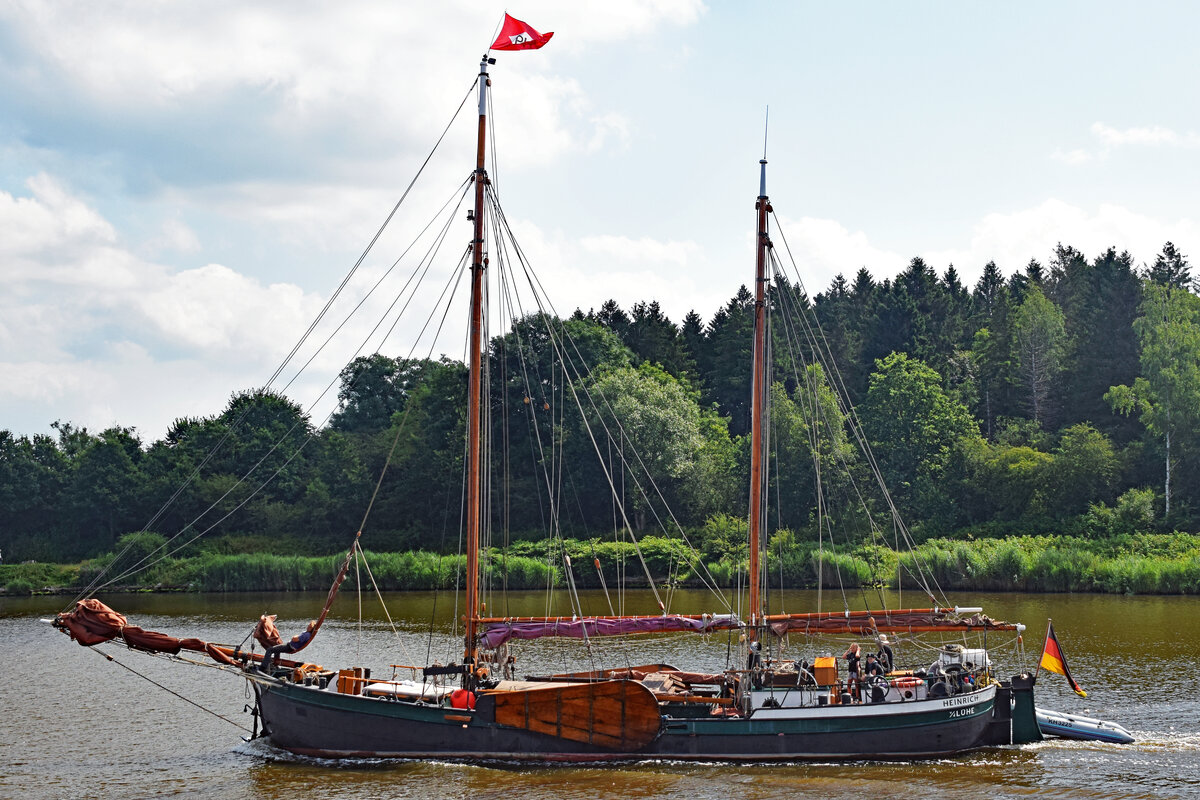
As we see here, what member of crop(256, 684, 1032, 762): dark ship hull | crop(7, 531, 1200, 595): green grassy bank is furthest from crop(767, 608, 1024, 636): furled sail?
crop(7, 531, 1200, 595): green grassy bank

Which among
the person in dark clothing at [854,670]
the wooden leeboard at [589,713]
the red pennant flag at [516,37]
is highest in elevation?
the red pennant flag at [516,37]

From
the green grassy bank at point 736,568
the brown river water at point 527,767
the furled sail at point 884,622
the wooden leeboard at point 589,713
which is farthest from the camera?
the green grassy bank at point 736,568

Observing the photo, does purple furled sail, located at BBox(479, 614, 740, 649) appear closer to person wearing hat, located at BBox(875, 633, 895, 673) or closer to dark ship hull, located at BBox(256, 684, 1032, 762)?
dark ship hull, located at BBox(256, 684, 1032, 762)

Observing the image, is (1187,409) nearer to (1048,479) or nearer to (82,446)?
(1048,479)

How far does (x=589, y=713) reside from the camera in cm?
2981

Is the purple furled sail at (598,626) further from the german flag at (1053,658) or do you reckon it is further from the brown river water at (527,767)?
the german flag at (1053,658)

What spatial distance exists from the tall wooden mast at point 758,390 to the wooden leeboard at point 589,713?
4.31 meters

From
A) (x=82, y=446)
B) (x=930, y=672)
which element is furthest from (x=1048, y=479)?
(x=82, y=446)

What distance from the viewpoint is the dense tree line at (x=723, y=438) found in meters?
81.8

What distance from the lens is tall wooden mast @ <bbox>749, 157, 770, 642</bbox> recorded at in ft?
105

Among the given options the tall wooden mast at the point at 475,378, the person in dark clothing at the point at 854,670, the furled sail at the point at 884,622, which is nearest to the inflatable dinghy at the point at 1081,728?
the furled sail at the point at 884,622

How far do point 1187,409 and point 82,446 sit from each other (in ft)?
387

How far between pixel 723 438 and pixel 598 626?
65.6 meters

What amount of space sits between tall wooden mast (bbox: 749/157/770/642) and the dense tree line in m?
37.7
